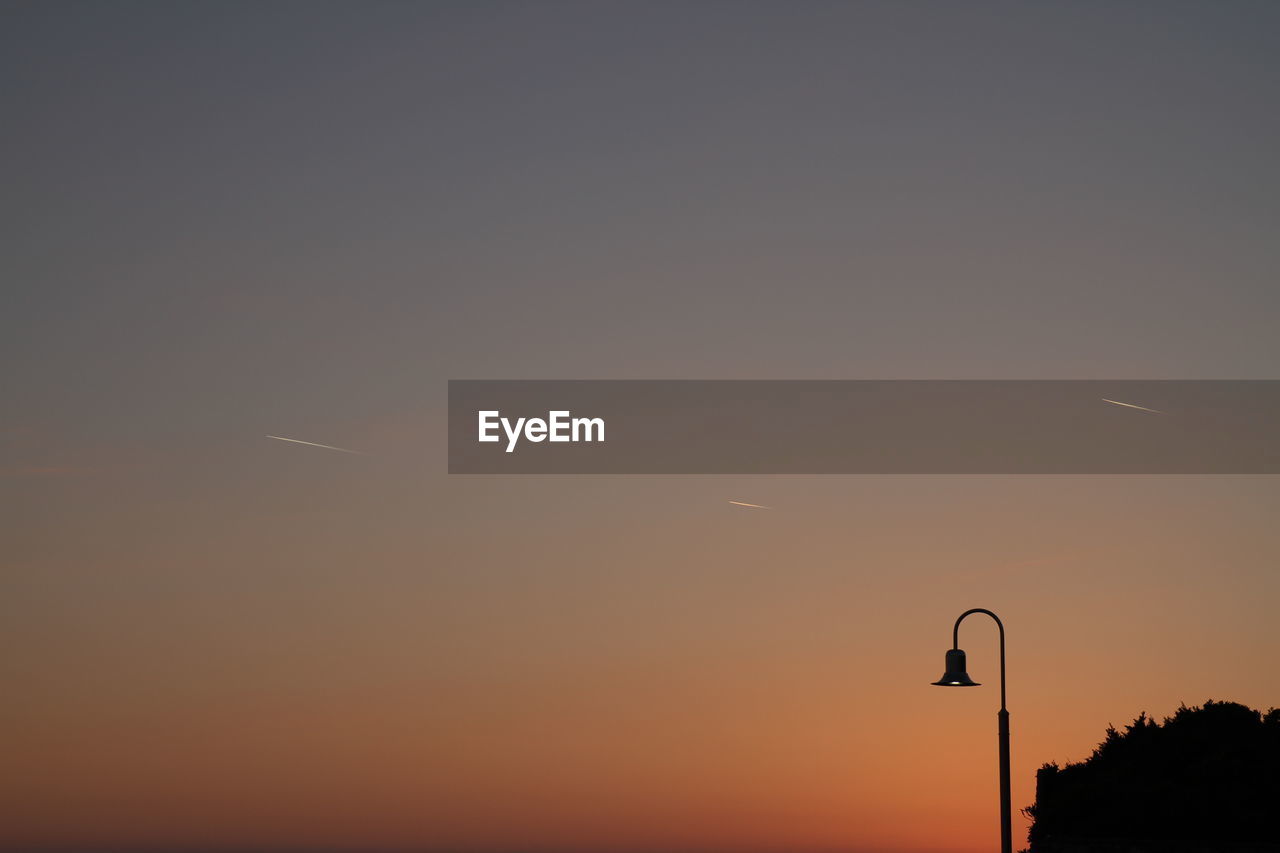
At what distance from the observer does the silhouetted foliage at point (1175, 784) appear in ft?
98.3

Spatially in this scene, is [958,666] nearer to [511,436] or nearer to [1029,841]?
[1029,841]

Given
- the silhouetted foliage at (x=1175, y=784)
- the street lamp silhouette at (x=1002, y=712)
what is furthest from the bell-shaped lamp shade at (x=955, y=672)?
the silhouetted foliage at (x=1175, y=784)

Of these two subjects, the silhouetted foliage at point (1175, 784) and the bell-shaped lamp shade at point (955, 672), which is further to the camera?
the silhouetted foliage at point (1175, 784)

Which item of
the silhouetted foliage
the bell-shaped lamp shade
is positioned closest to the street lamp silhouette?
the bell-shaped lamp shade

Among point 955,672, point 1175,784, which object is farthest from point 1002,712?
point 1175,784

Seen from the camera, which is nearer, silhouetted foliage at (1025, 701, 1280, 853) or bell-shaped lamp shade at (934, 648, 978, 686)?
bell-shaped lamp shade at (934, 648, 978, 686)

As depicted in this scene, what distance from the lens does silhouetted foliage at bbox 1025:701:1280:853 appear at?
30.0m

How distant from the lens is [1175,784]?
30891 millimetres

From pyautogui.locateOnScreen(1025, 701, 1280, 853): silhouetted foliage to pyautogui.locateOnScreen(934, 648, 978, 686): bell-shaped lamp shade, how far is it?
7537 mm

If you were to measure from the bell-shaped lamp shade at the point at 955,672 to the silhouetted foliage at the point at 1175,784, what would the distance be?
7537 mm

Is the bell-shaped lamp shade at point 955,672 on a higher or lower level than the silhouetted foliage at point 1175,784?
higher

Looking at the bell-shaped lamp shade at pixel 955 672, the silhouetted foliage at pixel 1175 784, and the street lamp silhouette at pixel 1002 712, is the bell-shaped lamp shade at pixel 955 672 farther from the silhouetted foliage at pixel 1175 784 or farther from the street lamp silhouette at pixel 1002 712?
the silhouetted foliage at pixel 1175 784

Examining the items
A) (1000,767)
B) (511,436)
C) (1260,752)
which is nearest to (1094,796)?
(1260,752)

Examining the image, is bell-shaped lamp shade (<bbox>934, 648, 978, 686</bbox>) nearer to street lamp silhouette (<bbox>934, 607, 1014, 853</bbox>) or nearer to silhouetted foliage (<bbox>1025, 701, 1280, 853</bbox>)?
street lamp silhouette (<bbox>934, 607, 1014, 853</bbox>)
